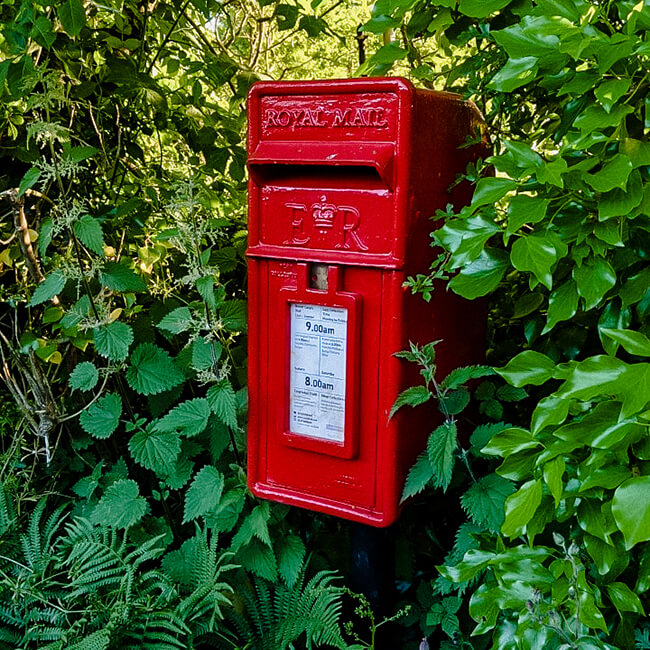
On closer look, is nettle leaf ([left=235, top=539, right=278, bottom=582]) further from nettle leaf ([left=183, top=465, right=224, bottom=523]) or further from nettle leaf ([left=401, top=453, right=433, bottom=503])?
nettle leaf ([left=401, top=453, right=433, bottom=503])

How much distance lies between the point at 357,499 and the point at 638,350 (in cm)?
97

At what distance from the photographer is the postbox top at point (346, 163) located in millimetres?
1798

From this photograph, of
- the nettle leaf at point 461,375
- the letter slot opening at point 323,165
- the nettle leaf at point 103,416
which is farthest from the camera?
the nettle leaf at point 103,416

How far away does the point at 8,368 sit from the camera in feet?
9.07

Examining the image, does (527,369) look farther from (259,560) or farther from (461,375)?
(259,560)

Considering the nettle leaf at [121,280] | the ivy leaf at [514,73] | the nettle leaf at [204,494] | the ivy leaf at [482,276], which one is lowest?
the nettle leaf at [204,494]

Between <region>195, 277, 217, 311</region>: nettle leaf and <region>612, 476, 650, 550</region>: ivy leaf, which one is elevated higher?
<region>195, 277, 217, 311</region>: nettle leaf

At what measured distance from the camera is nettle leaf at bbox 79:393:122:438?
8.00 feet

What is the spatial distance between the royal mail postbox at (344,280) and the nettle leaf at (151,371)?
1.24 ft

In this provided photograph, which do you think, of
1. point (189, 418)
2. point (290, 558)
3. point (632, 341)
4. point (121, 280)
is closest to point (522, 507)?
point (632, 341)

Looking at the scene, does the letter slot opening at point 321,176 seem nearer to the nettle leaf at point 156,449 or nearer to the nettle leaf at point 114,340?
the nettle leaf at point 114,340

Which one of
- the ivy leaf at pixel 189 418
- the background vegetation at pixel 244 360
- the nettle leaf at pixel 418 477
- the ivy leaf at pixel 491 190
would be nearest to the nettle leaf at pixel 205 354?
the background vegetation at pixel 244 360

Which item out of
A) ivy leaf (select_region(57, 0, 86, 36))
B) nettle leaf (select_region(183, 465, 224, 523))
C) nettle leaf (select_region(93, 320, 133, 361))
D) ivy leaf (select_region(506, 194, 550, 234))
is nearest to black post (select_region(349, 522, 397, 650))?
nettle leaf (select_region(183, 465, 224, 523))

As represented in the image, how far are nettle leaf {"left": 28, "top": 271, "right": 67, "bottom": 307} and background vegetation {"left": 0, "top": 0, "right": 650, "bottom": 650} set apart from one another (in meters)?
0.01
